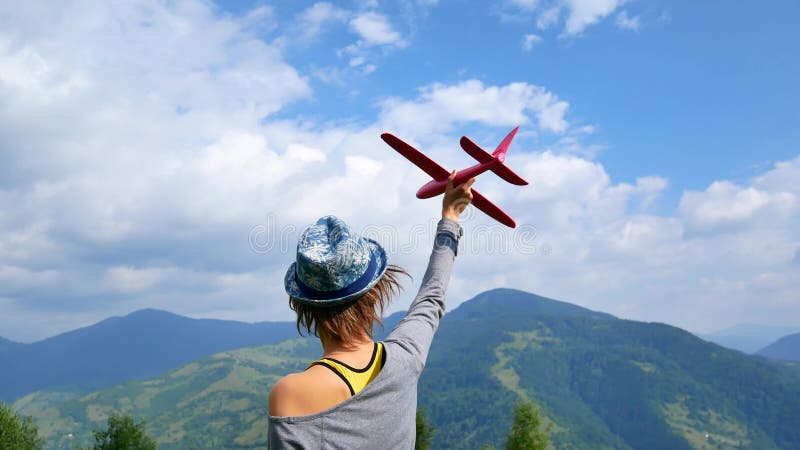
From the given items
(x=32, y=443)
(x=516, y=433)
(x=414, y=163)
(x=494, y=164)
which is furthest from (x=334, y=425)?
(x=516, y=433)

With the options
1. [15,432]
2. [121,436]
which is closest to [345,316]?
[15,432]

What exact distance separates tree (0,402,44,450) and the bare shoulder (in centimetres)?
4798

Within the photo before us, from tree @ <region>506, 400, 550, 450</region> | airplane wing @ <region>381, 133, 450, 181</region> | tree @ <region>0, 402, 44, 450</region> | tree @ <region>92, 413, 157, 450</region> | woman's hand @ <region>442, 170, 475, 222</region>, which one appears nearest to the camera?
woman's hand @ <region>442, 170, 475, 222</region>

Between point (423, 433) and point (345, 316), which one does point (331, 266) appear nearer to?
point (345, 316)

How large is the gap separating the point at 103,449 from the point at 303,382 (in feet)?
167

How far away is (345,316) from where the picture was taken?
2746 millimetres

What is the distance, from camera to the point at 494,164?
9664 millimetres

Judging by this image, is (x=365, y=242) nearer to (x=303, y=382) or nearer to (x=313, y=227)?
(x=313, y=227)

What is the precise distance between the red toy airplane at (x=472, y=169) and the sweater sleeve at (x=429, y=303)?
451 millimetres

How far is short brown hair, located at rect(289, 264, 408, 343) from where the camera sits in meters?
2.74

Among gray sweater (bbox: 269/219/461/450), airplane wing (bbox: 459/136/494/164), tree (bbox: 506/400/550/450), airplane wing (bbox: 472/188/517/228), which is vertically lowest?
tree (bbox: 506/400/550/450)

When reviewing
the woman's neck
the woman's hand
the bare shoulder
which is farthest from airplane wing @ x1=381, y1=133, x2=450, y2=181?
the bare shoulder

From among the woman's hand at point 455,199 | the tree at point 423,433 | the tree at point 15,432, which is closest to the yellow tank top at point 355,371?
the woman's hand at point 455,199

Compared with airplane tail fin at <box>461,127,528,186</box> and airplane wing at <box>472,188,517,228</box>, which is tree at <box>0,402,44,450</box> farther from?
airplane wing at <box>472,188,517,228</box>
